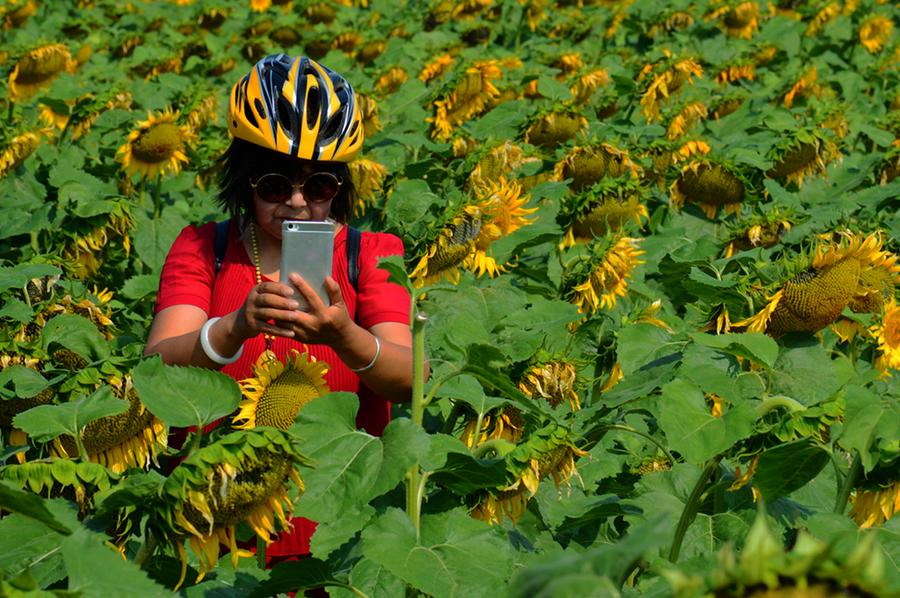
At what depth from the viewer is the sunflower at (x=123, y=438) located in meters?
2.06

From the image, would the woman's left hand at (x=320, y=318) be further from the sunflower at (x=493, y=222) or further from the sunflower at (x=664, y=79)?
the sunflower at (x=664, y=79)

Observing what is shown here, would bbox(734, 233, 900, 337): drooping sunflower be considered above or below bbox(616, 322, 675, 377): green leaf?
above

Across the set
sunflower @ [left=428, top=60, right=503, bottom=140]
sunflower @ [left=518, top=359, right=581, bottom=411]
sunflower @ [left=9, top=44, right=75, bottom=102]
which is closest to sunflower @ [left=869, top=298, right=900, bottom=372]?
sunflower @ [left=518, top=359, right=581, bottom=411]

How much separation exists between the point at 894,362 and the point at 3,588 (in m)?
2.18

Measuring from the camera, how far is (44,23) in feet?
27.0

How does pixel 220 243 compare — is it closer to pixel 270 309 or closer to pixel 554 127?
pixel 270 309

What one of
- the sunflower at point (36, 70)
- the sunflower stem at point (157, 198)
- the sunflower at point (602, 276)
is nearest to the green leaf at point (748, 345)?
the sunflower at point (602, 276)

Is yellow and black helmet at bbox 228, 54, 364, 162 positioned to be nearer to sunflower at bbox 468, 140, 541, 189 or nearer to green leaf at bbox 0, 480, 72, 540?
green leaf at bbox 0, 480, 72, 540

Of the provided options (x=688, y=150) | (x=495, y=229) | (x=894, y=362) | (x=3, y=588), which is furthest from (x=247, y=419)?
(x=688, y=150)

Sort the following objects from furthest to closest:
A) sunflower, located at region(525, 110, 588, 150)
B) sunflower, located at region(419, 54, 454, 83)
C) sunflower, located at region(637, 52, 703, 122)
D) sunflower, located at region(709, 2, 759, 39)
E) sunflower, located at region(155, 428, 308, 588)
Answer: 1. sunflower, located at region(709, 2, 759, 39)
2. sunflower, located at region(419, 54, 454, 83)
3. sunflower, located at region(637, 52, 703, 122)
4. sunflower, located at region(525, 110, 588, 150)
5. sunflower, located at region(155, 428, 308, 588)

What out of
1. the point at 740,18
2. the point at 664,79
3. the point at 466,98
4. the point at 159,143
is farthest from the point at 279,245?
the point at 740,18

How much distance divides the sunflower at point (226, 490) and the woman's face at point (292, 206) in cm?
87

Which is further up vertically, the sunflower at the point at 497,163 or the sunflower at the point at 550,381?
the sunflower at the point at 550,381

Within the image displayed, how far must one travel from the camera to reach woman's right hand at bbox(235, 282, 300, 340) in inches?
77.2
